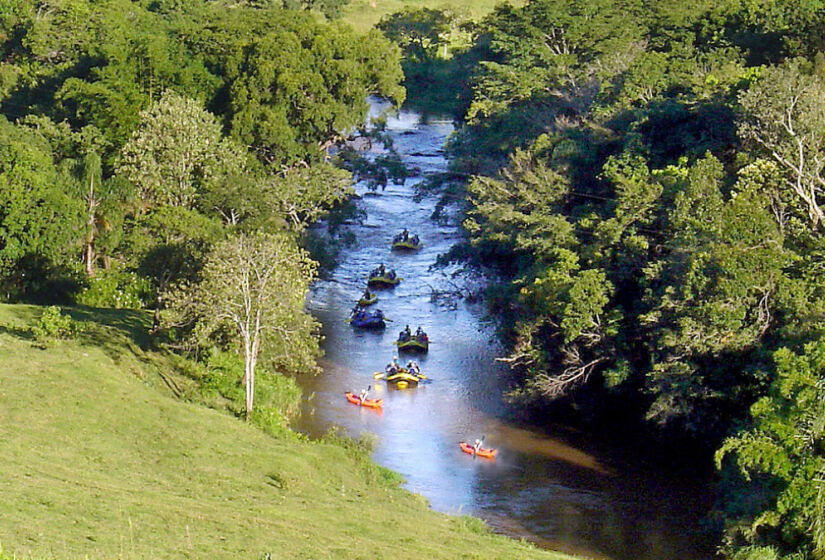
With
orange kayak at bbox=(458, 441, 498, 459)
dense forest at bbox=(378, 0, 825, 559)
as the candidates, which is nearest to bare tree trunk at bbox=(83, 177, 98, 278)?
dense forest at bbox=(378, 0, 825, 559)

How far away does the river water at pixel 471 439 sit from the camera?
2862 cm

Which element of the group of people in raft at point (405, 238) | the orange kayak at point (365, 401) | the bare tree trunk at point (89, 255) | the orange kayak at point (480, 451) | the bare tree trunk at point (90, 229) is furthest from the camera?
the group of people in raft at point (405, 238)

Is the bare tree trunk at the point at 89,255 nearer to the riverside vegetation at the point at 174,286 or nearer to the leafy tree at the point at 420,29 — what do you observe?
the riverside vegetation at the point at 174,286

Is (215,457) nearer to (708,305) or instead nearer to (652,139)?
(708,305)

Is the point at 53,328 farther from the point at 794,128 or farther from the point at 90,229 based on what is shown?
the point at 794,128

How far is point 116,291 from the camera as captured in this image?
39.7 m

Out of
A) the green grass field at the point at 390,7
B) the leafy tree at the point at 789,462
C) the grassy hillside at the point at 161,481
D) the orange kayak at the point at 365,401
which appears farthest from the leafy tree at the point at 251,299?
the green grass field at the point at 390,7

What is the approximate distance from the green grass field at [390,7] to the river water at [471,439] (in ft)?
163

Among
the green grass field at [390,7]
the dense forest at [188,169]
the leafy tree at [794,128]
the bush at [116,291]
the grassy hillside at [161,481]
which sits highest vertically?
the green grass field at [390,7]

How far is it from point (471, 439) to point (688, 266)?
8.13m

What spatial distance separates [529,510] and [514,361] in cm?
826

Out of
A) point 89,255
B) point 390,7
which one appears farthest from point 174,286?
point 390,7

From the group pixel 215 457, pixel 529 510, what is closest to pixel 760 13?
pixel 529 510

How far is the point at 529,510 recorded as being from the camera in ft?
96.4
